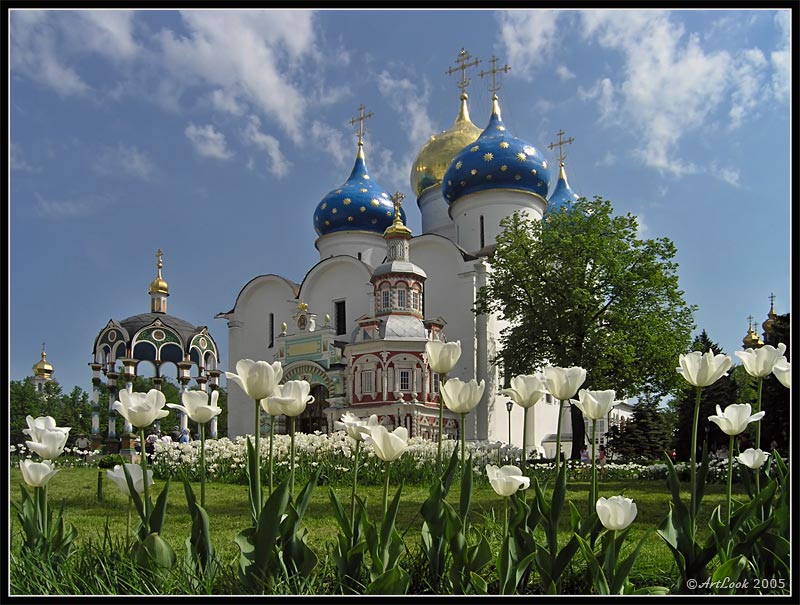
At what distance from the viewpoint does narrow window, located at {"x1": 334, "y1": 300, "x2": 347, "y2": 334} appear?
2486 centimetres

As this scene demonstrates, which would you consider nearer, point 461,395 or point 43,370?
point 461,395

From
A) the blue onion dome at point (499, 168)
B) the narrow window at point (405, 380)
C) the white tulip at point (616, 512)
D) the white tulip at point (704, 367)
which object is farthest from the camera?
the blue onion dome at point (499, 168)

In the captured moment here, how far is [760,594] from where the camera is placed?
2957 mm

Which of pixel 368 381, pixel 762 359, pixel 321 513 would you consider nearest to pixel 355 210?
pixel 368 381

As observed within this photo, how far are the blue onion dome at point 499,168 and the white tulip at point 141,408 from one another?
22132 millimetres

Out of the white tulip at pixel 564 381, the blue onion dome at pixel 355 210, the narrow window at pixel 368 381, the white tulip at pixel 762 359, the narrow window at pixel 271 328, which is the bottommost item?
the narrow window at pixel 368 381

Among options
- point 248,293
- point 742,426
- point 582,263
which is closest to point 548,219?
point 582,263

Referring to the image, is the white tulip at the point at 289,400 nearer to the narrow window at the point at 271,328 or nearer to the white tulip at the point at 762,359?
the white tulip at the point at 762,359

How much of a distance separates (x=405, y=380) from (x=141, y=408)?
17.0m

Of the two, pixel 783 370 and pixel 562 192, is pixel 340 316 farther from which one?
pixel 783 370

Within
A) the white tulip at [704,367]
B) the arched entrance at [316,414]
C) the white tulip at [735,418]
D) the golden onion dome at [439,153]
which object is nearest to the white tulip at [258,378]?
the white tulip at [704,367]

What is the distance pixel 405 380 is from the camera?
19.8 metres

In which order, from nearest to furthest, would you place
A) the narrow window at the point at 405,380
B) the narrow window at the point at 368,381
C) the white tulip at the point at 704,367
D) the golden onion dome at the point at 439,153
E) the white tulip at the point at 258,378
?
the white tulip at the point at 258,378
the white tulip at the point at 704,367
the narrow window at the point at 405,380
the narrow window at the point at 368,381
the golden onion dome at the point at 439,153

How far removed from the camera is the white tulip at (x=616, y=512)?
2.60 meters
